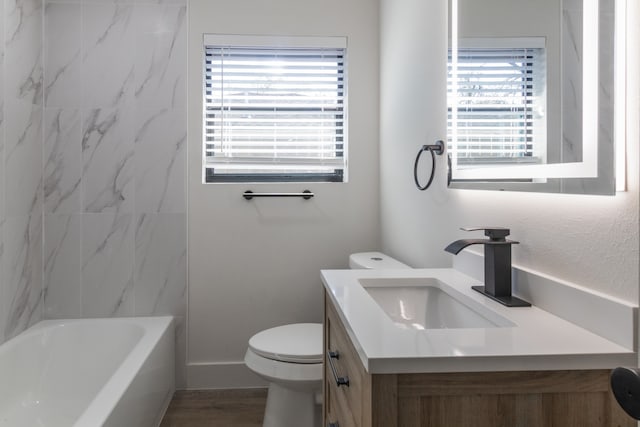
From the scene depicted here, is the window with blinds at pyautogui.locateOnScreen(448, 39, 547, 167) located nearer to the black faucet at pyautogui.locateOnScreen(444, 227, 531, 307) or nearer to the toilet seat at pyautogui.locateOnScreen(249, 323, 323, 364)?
the black faucet at pyautogui.locateOnScreen(444, 227, 531, 307)

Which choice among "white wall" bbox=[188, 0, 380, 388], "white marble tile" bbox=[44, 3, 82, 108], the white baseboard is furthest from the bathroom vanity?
"white marble tile" bbox=[44, 3, 82, 108]

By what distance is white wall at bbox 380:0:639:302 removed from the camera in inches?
33.3

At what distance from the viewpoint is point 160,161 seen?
259 cm

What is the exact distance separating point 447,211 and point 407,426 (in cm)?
102

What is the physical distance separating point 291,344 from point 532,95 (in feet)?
4.64

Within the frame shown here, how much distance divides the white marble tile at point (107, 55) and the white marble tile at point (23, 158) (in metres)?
0.30

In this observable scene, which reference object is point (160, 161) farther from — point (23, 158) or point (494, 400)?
point (494, 400)

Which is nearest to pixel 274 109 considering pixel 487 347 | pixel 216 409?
pixel 216 409

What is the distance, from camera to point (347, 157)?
2717 millimetres

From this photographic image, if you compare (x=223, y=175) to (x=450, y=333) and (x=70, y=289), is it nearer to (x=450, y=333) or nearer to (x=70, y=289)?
(x=70, y=289)

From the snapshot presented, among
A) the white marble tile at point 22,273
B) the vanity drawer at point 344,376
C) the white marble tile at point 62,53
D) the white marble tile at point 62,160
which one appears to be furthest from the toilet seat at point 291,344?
the white marble tile at point 62,53

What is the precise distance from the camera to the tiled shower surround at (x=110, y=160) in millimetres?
2527

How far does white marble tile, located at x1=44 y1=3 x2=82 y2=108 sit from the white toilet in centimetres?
174

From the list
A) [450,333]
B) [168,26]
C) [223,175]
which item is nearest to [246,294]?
[223,175]
